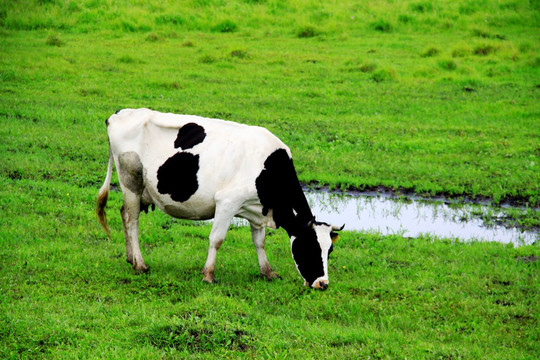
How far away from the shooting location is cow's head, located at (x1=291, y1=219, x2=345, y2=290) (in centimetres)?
729

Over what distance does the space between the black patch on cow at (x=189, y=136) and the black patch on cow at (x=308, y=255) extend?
1592 millimetres

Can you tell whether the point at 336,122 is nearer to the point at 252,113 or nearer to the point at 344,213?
the point at 252,113

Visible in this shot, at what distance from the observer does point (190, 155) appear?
7.73 metres

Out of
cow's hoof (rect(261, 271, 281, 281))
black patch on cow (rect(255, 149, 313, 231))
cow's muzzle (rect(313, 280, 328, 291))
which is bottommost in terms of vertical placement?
cow's hoof (rect(261, 271, 281, 281))

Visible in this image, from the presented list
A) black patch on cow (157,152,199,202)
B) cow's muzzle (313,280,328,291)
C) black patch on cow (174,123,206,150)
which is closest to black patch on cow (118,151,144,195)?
black patch on cow (157,152,199,202)

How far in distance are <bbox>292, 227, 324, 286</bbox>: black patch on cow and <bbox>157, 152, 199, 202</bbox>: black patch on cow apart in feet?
4.30

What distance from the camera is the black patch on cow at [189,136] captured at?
7.79 m

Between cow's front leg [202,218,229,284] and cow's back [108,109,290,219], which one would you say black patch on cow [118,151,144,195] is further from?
cow's front leg [202,218,229,284]

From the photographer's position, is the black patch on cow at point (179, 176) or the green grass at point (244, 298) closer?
the green grass at point (244, 298)

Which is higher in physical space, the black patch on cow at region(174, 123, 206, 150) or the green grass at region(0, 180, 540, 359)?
the black patch on cow at region(174, 123, 206, 150)

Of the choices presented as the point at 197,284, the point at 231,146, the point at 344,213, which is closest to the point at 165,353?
the point at 197,284

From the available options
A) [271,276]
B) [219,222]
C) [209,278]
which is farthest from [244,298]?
[219,222]

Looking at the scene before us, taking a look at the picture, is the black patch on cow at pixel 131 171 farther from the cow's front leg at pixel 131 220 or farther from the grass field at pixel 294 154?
the grass field at pixel 294 154

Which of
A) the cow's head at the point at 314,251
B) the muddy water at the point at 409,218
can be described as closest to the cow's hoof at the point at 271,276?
the cow's head at the point at 314,251
